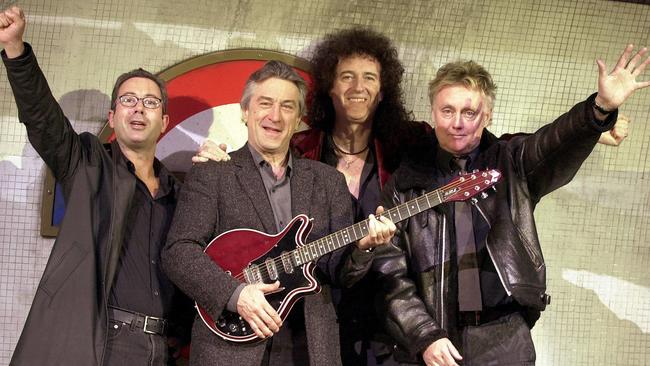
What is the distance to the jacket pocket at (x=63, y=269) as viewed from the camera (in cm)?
319

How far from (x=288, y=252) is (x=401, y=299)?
550 millimetres

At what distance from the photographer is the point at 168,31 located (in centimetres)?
452

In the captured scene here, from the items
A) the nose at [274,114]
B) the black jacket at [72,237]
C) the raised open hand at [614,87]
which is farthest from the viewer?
the nose at [274,114]

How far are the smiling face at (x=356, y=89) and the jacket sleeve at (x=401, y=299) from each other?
28.0 inches

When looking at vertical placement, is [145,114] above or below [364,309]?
above

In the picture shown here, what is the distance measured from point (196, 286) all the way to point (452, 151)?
4.11 feet

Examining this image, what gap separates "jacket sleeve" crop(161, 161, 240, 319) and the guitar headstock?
2.93ft

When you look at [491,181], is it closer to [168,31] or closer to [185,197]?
[185,197]

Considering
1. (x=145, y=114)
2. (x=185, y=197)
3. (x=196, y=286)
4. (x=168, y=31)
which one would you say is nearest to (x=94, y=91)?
(x=168, y=31)

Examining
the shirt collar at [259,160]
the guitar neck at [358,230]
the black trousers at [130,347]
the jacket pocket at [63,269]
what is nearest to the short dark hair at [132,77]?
the shirt collar at [259,160]

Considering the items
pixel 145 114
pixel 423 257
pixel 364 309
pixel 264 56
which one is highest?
pixel 264 56

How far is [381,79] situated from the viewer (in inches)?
167

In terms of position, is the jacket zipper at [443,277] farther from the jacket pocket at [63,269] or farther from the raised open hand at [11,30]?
the raised open hand at [11,30]

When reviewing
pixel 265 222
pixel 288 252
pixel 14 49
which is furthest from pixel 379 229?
pixel 14 49
